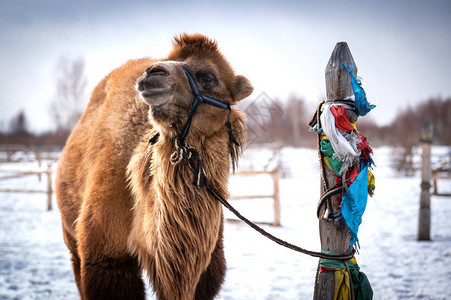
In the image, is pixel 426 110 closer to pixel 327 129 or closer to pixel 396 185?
pixel 396 185

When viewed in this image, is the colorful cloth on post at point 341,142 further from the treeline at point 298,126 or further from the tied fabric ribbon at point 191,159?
the treeline at point 298,126

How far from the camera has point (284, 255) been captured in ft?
18.2

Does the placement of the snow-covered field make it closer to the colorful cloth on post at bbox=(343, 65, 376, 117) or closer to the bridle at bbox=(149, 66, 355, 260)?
the bridle at bbox=(149, 66, 355, 260)

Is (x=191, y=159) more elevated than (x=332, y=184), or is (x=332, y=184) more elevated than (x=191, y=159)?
(x=191, y=159)

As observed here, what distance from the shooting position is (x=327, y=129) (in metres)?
1.88

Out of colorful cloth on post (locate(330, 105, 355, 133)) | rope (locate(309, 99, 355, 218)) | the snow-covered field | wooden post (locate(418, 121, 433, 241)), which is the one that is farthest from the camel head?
wooden post (locate(418, 121, 433, 241))

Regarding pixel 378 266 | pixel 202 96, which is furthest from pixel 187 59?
pixel 378 266

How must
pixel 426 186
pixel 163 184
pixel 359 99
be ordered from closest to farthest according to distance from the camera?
pixel 359 99
pixel 163 184
pixel 426 186

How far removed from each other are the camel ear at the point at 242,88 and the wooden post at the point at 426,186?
191 inches

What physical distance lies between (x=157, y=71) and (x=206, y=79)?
48 cm

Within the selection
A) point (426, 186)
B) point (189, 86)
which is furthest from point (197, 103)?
point (426, 186)

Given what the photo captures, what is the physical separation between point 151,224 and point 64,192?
1715 mm

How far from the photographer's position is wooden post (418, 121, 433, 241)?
583 cm

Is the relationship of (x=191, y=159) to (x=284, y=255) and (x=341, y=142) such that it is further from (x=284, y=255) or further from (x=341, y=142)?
(x=284, y=255)
